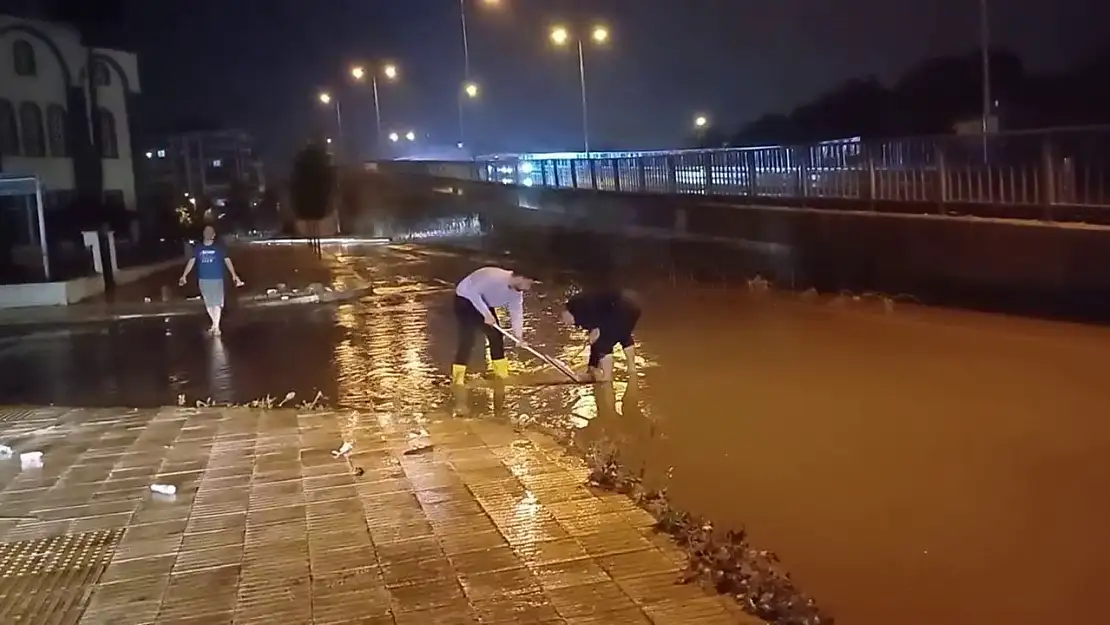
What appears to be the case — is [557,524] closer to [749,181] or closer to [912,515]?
[912,515]

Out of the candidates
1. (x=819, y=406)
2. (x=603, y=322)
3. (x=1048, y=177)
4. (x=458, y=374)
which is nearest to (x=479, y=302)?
(x=458, y=374)

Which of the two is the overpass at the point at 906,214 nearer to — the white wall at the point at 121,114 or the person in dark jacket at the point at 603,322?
the person in dark jacket at the point at 603,322

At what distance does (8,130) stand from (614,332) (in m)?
25.9

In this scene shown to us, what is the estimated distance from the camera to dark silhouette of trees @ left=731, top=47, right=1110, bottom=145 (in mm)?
25156

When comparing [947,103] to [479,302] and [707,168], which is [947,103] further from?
[479,302]

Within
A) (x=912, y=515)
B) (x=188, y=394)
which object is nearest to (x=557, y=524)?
(x=912, y=515)

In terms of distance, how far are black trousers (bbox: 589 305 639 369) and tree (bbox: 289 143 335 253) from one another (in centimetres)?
2290

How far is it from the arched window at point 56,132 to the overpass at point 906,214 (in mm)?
16573

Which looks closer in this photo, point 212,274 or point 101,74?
point 212,274

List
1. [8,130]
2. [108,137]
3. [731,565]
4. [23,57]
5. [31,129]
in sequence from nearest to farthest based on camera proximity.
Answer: [731,565]
[8,130]
[23,57]
[31,129]
[108,137]

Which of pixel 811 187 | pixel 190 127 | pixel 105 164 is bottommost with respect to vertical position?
pixel 811 187

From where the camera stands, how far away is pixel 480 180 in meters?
38.4

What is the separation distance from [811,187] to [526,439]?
1187 centimetres

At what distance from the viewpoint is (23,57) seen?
104 ft
